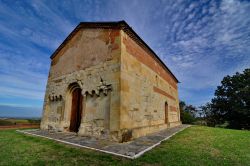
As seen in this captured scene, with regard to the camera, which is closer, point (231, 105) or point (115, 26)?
point (115, 26)

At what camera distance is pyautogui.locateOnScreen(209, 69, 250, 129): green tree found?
22.3m

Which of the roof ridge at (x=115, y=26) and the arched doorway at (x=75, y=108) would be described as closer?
the roof ridge at (x=115, y=26)

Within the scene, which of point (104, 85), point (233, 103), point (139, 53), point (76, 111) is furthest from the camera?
point (233, 103)

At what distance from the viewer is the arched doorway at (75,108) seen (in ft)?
30.5

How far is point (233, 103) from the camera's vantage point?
23344 millimetres

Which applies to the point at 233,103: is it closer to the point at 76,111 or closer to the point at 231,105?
the point at 231,105

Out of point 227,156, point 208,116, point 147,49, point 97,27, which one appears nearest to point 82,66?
point 97,27

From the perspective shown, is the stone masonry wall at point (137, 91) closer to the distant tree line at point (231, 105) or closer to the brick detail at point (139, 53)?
the brick detail at point (139, 53)

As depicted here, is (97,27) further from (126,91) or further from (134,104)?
(134,104)

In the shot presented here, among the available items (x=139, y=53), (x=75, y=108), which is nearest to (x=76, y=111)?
(x=75, y=108)

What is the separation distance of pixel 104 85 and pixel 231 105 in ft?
80.9

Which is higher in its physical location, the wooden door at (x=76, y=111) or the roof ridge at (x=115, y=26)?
the roof ridge at (x=115, y=26)

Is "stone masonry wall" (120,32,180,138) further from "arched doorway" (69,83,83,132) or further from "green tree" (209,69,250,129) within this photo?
"green tree" (209,69,250,129)

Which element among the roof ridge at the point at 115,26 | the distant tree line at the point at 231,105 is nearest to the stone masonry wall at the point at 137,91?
the roof ridge at the point at 115,26
